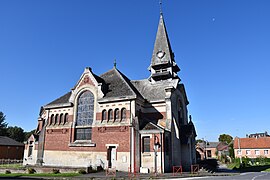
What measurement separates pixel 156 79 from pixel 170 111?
8.48 metres

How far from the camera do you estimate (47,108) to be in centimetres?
3278

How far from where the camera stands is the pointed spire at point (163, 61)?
3459cm

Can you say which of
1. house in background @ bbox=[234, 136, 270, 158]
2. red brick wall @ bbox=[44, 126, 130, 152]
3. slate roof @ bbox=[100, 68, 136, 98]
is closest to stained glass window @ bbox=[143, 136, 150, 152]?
red brick wall @ bbox=[44, 126, 130, 152]

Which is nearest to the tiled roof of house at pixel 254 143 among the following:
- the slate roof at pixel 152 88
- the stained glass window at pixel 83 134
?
the slate roof at pixel 152 88

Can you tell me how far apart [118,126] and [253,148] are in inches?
2025

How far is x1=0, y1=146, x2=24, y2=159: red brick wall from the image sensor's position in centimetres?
5355

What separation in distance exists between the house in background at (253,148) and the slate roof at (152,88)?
39.4m

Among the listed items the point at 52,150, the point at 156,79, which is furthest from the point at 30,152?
the point at 156,79

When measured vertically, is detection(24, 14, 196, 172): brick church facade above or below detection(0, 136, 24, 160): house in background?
above

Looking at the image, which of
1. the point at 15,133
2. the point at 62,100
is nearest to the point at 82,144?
the point at 62,100

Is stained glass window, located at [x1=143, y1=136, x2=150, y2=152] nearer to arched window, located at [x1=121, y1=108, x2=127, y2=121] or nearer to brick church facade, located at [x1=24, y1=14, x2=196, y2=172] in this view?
brick church facade, located at [x1=24, y1=14, x2=196, y2=172]

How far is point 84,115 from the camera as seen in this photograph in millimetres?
29953

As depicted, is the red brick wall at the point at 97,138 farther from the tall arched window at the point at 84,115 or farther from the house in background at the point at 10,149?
the house in background at the point at 10,149

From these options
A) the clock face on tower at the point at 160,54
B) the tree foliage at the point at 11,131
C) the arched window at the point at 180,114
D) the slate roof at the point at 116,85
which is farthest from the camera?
the tree foliage at the point at 11,131
